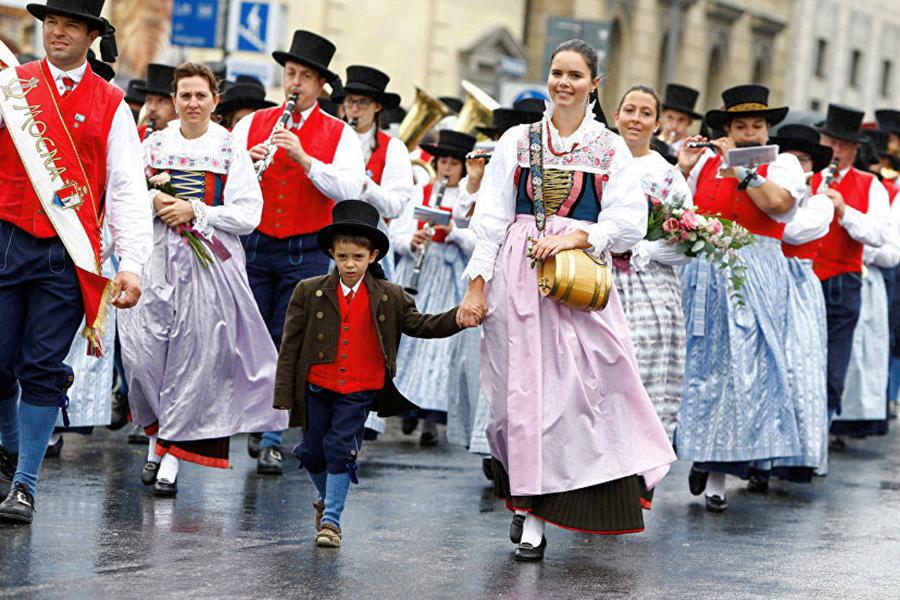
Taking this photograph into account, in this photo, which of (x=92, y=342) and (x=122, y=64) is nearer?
(x=92, y=342)

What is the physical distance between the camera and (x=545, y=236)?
7.51m

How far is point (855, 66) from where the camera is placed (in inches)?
2034

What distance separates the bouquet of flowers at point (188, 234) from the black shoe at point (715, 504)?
2.73m

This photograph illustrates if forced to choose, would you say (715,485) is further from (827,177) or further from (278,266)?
(827,177)

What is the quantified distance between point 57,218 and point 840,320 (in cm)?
637

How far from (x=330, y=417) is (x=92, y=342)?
39.1 inches

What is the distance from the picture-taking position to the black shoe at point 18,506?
23.7 ft

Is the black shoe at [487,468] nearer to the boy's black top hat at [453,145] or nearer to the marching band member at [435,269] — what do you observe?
the marching band member at [435,269]

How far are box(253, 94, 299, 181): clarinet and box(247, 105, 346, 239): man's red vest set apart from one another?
80mm

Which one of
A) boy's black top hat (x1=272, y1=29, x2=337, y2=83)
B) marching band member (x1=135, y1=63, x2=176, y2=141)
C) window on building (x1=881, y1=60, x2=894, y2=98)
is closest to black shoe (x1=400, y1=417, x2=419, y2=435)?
marching band member (x1=135, y1=63, x2=176, y2=141)

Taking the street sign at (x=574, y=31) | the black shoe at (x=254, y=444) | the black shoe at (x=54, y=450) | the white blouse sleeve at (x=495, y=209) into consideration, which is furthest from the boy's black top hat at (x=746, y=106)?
the street sign at (x=574, y=31)

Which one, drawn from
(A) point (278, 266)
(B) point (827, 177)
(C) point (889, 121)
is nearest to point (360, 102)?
(A) point (278, 266)

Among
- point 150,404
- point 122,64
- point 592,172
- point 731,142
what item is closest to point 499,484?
point 592,172

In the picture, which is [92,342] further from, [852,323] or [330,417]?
[852,323]
